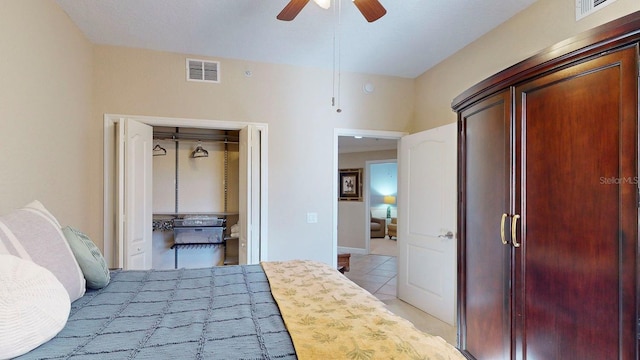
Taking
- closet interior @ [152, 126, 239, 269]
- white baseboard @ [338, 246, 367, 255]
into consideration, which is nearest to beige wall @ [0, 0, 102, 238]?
closet interior @ [152, 126, 239, 269]

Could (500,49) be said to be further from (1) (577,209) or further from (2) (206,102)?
(2) (206,102)

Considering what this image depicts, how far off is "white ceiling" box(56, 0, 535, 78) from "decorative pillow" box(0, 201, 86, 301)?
5.55 feet

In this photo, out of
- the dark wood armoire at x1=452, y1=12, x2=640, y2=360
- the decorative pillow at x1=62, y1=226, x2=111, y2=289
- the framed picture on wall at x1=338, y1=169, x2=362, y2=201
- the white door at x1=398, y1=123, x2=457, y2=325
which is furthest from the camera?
the framed picture on wall at x1=338, y1=169, x2=362, y2=201

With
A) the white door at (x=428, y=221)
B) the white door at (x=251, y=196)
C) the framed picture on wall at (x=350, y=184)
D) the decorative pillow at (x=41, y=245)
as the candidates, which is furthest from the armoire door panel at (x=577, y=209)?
the framed picture on wall at (x=350, y=184)

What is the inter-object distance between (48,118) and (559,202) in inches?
120

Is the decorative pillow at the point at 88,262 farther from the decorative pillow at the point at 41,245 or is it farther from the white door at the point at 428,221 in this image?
the white door at the point at 428,221

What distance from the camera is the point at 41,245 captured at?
1.25 metres

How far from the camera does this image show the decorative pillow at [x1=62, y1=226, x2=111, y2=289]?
1.44m

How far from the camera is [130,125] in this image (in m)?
2.82

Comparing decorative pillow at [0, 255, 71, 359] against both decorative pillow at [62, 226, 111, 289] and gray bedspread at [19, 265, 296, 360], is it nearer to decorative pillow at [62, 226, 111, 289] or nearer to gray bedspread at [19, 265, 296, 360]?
gray bedspread at [19, 265, 296, 360]

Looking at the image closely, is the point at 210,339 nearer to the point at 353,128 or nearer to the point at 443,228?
the point at 443,228

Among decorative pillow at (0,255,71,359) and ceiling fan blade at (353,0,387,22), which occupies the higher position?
ceiling fan blade at (353,0,387,22)

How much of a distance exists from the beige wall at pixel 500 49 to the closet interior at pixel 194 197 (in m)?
2.46

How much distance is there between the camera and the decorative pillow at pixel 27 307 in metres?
0.84
